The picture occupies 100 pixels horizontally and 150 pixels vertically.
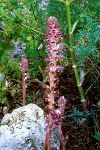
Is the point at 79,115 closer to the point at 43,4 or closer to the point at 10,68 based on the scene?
the point at 43,4

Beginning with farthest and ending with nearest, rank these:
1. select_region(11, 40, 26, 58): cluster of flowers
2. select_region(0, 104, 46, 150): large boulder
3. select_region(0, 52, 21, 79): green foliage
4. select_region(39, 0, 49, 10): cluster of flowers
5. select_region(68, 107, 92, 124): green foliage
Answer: select_region(0, 52, 21, 79): green foliage → select_region(11, 40, 26, 58): cluster of flowers → select_region(39, 0, 49, 10): cluster of flowers → select_region(68, 107, 92, 124): green foliage → select_region(0, 104, 46, 150): large boulder

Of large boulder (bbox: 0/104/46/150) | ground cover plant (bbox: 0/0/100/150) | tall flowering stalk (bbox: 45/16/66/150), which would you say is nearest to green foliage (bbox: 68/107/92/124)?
ground cover plant (bbox: 0/0/100/150)

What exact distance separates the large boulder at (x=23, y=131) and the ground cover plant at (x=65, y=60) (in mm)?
293

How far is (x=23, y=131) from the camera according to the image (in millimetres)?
2598

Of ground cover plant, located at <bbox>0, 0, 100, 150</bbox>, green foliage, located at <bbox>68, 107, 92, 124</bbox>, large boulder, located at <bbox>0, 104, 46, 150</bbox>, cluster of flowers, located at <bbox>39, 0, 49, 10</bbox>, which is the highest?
cluster of flowers, located at <bbox>39, 0, 49, 10</bbox>

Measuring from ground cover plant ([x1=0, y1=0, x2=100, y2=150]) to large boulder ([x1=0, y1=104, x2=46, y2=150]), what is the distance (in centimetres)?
29

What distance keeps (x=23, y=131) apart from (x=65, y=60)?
1.56m

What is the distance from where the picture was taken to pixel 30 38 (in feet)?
13.1

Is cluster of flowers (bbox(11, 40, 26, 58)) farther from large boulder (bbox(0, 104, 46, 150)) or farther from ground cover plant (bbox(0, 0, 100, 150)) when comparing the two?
large boulder (bbox(0, 104, 46, 150))

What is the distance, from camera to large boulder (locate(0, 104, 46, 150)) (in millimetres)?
2570

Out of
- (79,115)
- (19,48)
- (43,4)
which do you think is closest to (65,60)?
(19,48)

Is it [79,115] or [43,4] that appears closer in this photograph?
[79,115]

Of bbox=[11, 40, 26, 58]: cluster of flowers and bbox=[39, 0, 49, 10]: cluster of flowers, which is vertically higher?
bbox=[39, 0, 49, 10]: cluster of flowers

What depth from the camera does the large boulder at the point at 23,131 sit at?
2.57 meters
